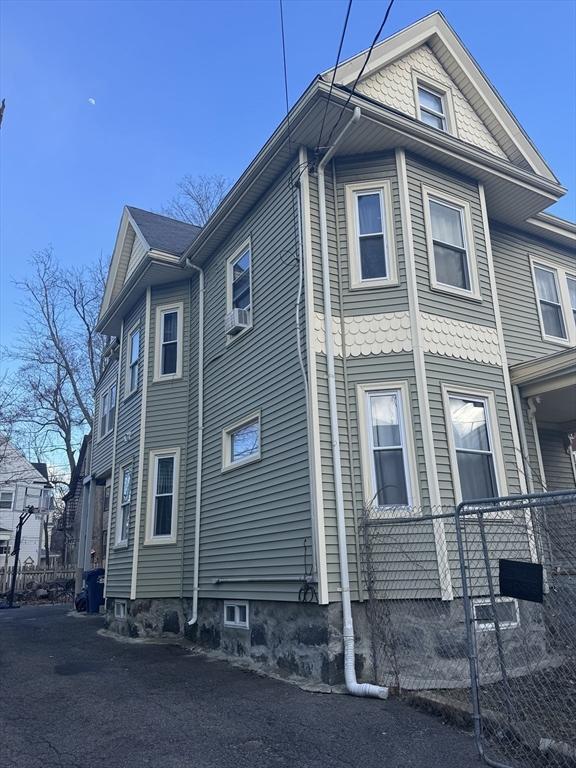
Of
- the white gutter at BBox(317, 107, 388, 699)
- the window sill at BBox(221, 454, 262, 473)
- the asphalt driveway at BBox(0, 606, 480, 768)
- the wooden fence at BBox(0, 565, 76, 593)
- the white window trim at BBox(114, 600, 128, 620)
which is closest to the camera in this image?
the asphalt driveway at BBox(0, 606, 480, 768)

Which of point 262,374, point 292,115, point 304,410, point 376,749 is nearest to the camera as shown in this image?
point 376,749

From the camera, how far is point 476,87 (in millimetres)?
9914

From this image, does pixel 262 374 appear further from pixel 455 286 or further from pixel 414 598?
pixel 414 598

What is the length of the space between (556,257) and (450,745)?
31.5 ft

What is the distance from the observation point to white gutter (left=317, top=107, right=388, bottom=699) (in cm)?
597

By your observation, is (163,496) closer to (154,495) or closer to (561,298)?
(154,495)

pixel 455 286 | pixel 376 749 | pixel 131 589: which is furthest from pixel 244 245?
pixel 376 749

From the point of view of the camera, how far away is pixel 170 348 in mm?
11875

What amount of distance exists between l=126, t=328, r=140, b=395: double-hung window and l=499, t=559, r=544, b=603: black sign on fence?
975 centimetres

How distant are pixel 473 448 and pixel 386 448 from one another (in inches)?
49.2

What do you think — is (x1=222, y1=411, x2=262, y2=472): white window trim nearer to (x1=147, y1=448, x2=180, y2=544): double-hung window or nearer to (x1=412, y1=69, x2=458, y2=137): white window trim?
(x1=147, y1=448, x2=180, y2=544): double-hung window

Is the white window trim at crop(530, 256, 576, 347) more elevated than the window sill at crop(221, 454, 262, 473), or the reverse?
the white window trim at crop(530, 256, 576, 347)

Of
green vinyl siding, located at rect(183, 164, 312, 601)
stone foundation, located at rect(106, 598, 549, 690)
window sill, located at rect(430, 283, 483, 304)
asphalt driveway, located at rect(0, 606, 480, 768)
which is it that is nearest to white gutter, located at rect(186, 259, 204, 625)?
green vinyl siding, located at rect(183, 164, 312, 601)

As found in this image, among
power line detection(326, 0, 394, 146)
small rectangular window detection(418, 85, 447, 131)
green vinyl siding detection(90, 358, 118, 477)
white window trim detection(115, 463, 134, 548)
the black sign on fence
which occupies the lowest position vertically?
the black sign on fence
